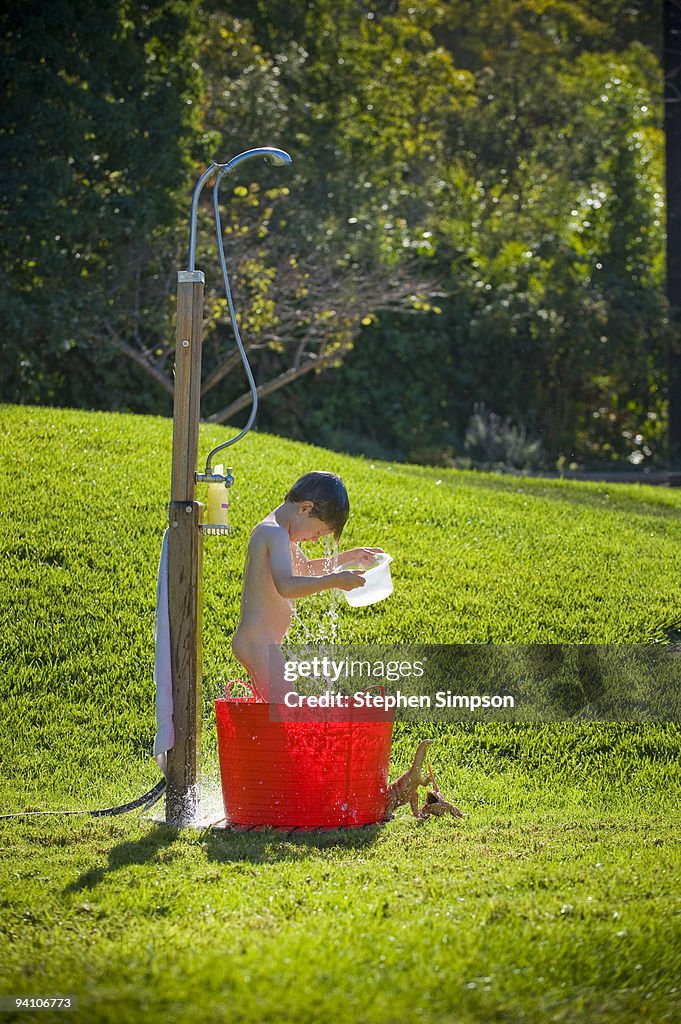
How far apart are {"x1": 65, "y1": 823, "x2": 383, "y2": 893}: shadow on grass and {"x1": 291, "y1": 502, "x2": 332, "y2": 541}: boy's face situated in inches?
44.7

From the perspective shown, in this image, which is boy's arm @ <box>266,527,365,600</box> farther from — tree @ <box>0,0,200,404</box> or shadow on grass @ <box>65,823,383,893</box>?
tree @ <box>0,0,200,404</box>

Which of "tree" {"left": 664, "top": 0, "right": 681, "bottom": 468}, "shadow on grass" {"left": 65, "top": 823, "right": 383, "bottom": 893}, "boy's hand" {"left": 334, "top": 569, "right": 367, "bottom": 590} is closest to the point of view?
"shadow on grass" {"left": 65, "top": 823, "right": 383, "bottom": 893}

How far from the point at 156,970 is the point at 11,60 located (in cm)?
1226

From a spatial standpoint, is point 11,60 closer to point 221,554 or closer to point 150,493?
point 150,493

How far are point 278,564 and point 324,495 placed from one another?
322 mm

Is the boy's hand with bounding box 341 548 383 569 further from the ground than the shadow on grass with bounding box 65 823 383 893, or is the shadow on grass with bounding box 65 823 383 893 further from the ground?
the boy's hand with bounding box 341 548 383 569

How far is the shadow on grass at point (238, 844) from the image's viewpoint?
14.2 ft

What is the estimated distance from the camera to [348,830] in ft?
15.8

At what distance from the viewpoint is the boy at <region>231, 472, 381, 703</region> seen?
491 cm

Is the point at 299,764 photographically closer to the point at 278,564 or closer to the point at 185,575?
the point at 278,564

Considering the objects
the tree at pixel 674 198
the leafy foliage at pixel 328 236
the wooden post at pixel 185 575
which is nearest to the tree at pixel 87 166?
the leafy foliage at pixel 328 236

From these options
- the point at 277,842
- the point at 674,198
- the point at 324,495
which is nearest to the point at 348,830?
the point at 277,842

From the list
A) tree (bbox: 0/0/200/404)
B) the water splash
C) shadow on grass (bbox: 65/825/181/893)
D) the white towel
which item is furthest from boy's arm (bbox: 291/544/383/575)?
tree (bbox: 0/0/200/404)

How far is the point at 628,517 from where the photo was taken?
1026cm
